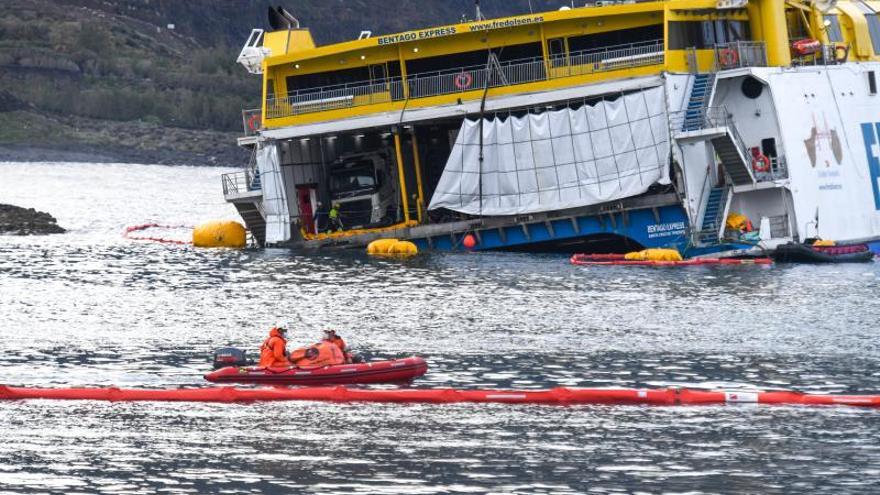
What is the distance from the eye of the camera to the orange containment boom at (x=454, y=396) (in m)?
38.5

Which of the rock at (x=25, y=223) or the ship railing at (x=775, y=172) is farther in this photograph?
the rock at (x=25, y=223)

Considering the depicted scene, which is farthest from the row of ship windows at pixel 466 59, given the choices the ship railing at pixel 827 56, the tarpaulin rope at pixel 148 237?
the tarpaulin rope at pixel 148 237

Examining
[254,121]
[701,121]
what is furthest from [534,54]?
[254,121]

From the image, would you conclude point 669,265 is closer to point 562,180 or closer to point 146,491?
point 562,180

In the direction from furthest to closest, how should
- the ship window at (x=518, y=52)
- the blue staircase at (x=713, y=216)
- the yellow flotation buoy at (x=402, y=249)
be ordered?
the ship window at (x=518, y=52) < the yellow flotation buoy at (x=402, y=249) < the blue staircase at (x=713, y=216)

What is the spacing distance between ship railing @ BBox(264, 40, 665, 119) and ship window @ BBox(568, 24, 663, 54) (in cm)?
23

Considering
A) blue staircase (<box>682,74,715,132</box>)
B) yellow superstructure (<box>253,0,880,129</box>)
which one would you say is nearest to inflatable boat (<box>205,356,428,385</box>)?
blue staircase (<box>682,74,715,132</box>)

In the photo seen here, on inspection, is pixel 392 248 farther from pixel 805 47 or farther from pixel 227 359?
pixel 227 359

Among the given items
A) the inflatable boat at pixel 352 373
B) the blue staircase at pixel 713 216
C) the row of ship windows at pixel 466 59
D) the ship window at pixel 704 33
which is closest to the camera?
the inflatable boat at pixel 352 373

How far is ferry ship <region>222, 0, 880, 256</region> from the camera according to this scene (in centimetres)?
6394

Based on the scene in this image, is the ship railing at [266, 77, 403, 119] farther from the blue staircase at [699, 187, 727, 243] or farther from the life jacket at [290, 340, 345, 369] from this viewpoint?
the life jacket at [290, 340, 345, 369]

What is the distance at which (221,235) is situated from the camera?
77.4 metres

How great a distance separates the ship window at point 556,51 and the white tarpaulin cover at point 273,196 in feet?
35.9

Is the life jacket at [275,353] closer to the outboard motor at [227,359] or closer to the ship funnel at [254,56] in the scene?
the outboard motor at [227,359]
